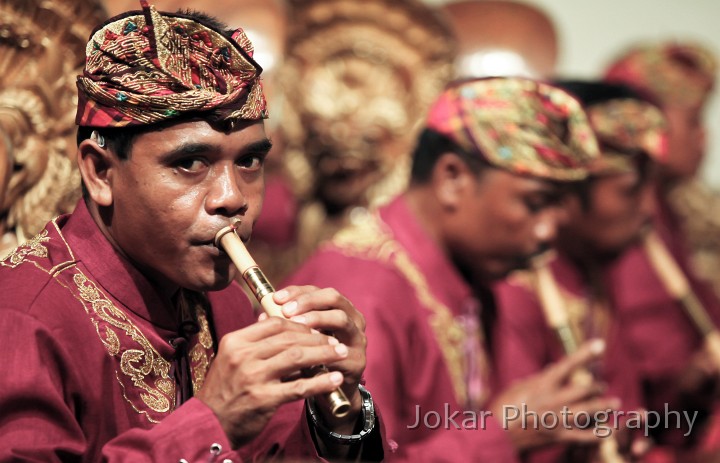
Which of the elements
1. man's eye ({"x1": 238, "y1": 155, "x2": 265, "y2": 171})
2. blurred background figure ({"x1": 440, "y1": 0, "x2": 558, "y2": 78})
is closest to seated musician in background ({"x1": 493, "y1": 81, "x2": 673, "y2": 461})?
blurred background figure ({"x1": 440, "y1": 0, "x2": 558, "y2": 78})

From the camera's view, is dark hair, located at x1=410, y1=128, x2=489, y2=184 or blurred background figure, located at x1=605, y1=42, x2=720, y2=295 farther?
blurred background figure, located at x1=605, y1=42, x2=720, y2=295

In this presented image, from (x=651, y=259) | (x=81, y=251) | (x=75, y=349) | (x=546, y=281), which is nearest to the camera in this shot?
(x=75, y=349)

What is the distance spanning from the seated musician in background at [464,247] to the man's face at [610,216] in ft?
2.73

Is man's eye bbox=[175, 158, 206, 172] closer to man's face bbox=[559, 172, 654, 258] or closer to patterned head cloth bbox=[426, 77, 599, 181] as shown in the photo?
patterned head cloth bbox=[426, 77, 599, 181]

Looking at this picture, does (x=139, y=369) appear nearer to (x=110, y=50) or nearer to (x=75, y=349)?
(x=75, y=349)

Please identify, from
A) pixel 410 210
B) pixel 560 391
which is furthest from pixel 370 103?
pixel 560 391

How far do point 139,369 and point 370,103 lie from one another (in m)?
3.21

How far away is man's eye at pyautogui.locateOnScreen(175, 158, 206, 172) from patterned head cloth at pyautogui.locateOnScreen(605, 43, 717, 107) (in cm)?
431

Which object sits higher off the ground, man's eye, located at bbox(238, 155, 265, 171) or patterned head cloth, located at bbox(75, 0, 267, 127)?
patterned head cloth, located at bbox(75, 0, 267, 127)

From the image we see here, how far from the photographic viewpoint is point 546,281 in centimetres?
375

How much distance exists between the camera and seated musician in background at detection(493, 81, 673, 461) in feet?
13.6

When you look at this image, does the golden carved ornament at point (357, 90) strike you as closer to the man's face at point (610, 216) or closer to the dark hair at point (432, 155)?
the man's face at point (610, 216)

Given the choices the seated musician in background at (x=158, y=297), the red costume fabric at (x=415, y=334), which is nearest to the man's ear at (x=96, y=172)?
the seated musician in background at (x=158, y=297)

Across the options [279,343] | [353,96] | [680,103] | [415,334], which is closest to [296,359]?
[279,343]
